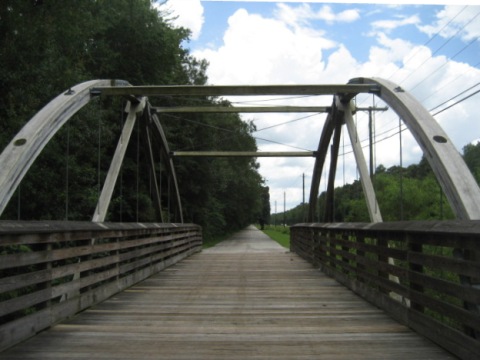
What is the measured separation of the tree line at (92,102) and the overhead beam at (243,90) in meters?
1.06

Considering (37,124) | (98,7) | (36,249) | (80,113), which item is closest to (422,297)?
(36,249)

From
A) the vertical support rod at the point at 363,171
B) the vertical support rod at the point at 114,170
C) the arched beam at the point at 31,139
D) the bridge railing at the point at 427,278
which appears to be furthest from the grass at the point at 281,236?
the bridge railing at the point at 427,278

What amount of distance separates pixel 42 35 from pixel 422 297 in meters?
10.3

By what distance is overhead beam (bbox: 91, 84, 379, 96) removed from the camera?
882 centimetres

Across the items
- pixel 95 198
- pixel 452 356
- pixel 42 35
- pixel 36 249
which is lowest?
pixel 452 356

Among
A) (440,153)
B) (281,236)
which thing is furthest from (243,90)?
(281,236)

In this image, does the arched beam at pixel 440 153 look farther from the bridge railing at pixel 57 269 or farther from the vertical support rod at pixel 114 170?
the vertical support rod at pixel 114 170

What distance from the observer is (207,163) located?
24.9m

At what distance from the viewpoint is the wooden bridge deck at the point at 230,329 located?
3627 millimetres

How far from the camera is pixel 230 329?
4414 millimetres

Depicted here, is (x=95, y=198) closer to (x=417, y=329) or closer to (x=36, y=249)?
(x=36, y=249)

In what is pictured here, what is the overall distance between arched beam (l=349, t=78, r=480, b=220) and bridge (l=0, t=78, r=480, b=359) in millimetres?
17

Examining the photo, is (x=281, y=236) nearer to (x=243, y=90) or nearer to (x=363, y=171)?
(x=363, y=171)

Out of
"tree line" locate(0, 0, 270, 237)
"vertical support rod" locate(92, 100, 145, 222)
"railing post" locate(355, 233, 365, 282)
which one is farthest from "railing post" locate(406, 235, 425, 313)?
"vertical support rod" locate(92, 100, 145, 222)
